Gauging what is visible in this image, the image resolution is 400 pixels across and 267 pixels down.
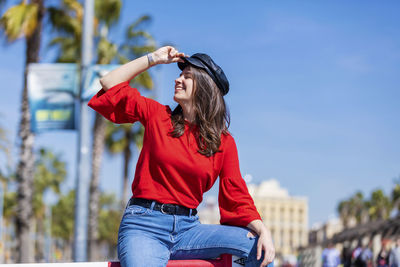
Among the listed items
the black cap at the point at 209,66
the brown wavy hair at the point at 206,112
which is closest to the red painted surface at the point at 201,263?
the brown wavy hair at the point at 206,112

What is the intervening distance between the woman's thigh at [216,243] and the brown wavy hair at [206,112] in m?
0.40

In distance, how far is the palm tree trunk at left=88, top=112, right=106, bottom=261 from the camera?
2078 cm

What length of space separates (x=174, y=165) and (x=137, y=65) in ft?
1.92

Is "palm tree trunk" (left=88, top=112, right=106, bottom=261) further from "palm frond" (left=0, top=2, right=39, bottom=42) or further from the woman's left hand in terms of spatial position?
the woman's left hand

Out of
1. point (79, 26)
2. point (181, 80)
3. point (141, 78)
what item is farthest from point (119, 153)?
point (181, 80)

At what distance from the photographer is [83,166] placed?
10320 mm

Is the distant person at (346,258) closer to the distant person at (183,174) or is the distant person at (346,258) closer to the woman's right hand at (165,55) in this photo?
the distant person at (183,174)

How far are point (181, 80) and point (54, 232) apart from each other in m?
73.6

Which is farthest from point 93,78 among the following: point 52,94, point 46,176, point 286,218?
point 286,218

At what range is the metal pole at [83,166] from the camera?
9906 millimetres

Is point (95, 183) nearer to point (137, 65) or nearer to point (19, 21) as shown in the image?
point (19, 21)

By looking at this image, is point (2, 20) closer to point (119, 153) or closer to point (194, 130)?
point (194, 130)

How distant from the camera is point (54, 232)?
73375 mm

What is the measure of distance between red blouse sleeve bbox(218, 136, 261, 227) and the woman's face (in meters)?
0.31
